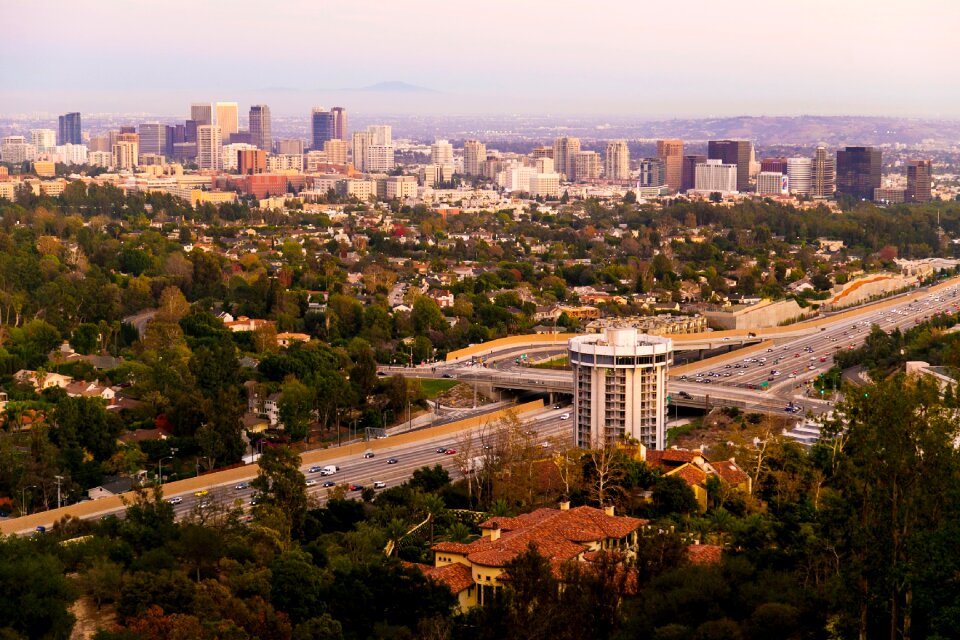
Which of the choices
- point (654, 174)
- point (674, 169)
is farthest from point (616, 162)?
point (674, 169)

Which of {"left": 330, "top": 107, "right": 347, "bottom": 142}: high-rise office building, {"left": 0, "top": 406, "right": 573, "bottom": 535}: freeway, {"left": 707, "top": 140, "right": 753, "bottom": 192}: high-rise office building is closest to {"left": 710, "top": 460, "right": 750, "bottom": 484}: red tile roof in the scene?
{"left": 0, "top": 406, "right": 573, "bottom": 535}: freeway

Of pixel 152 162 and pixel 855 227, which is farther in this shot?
pixel 152 162

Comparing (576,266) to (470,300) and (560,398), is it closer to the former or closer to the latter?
(470,300)

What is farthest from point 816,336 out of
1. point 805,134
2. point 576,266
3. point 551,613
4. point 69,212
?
point 805,134

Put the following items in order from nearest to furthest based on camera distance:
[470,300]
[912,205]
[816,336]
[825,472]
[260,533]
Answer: [260,533] < [825,472] < [816,336] < [470,300] < [912,205]

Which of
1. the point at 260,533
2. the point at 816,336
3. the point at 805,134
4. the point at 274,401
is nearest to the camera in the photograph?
the point at 260,533

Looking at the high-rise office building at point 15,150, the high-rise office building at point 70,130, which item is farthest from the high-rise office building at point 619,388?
the high-rise office building at point 70,130
